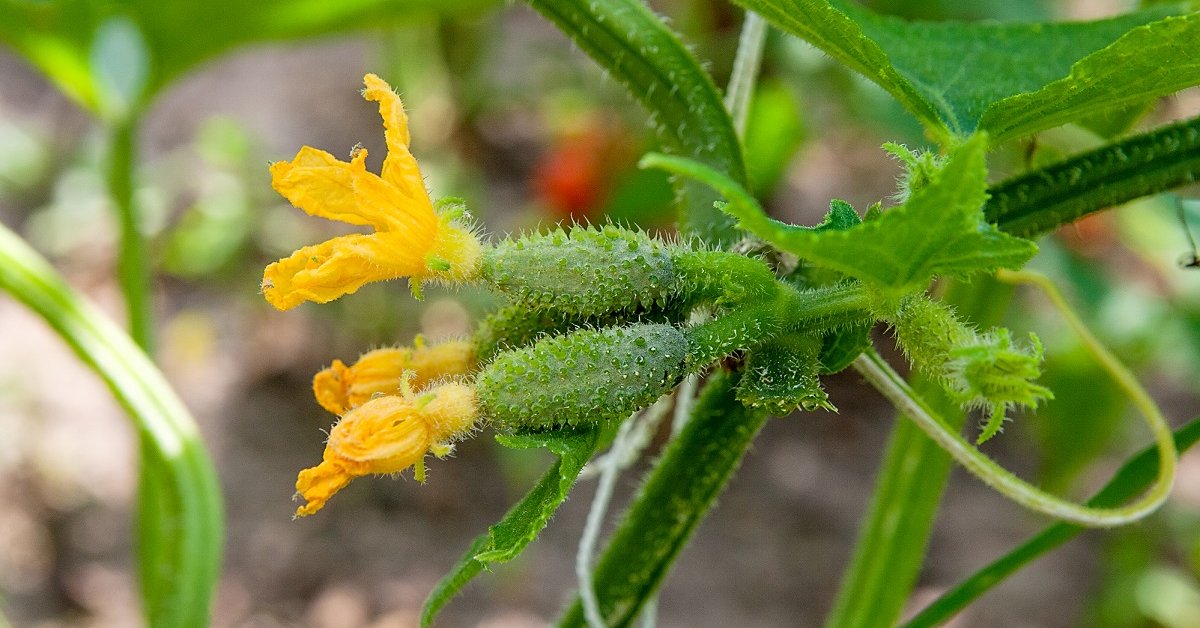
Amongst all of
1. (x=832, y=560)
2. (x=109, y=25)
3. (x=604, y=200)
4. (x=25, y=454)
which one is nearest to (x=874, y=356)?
(x=109, y=25)

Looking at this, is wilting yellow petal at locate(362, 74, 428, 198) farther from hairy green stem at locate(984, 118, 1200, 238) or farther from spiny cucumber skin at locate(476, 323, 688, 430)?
hairy green stem at locate(984, 118, 1200, 238)

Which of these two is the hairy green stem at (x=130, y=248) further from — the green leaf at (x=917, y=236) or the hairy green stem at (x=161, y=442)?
the green leaf at (x=917, y=236)

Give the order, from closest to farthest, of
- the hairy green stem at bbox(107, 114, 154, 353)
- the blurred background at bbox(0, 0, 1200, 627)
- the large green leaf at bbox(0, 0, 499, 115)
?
the hairy green stem at bbox(107, 114, 154, 353), the large green leaf at bbox(0, 0, 499, 115), the blurred background at bbox(0, 0, 1200, 627)

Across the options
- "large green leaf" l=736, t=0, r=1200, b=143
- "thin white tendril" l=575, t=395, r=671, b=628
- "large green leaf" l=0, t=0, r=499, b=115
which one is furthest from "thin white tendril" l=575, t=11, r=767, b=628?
"large green leaf" l=0, t=0, r=499, b=115

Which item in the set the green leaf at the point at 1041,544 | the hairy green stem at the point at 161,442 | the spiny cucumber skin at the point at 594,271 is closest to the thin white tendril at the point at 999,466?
the green leaf at the point at 1041,544

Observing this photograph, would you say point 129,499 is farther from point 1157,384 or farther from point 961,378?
point 1157,384

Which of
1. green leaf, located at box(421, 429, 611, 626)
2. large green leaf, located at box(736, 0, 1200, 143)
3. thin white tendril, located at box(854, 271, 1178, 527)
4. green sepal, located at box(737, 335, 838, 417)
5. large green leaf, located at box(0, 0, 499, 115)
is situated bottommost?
green leaf, located at box(421, 429, 611, 626)
